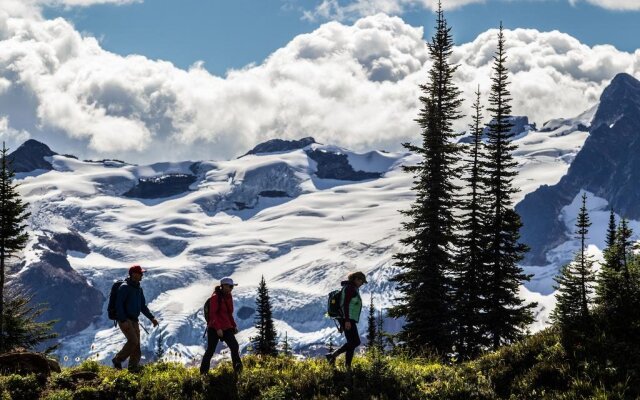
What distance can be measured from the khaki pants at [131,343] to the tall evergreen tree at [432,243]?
14213 millimetres

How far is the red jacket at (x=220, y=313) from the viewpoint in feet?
44.5

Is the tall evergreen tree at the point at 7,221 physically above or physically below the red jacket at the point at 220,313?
above

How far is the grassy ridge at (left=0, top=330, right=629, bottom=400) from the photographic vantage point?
11.2 meters

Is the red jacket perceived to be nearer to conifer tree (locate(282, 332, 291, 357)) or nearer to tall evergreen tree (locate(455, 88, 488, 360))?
conifer tree (locate(282, 332, 291, 357))

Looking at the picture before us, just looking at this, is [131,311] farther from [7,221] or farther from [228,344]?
[7,221]

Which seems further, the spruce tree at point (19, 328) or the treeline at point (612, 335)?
the spruce tree at point (19, 328)

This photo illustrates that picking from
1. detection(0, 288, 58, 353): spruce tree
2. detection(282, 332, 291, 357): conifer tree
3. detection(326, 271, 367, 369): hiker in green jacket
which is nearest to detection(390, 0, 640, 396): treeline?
detection(282, 332, 291, 357): conifer tree

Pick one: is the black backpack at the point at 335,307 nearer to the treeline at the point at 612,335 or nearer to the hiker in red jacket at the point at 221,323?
the hiker in red jacket at the point at 221,323

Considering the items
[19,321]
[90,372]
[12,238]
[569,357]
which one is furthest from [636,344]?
[12,238]

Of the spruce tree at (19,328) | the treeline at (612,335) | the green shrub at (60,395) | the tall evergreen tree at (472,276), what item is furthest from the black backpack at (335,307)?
the spruce tree at (19,328)

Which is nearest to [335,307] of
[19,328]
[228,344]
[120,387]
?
[228,344]

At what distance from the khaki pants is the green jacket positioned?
4510 millimetres

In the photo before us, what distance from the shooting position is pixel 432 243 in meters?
30.6

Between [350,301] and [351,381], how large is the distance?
1784 millimetres
